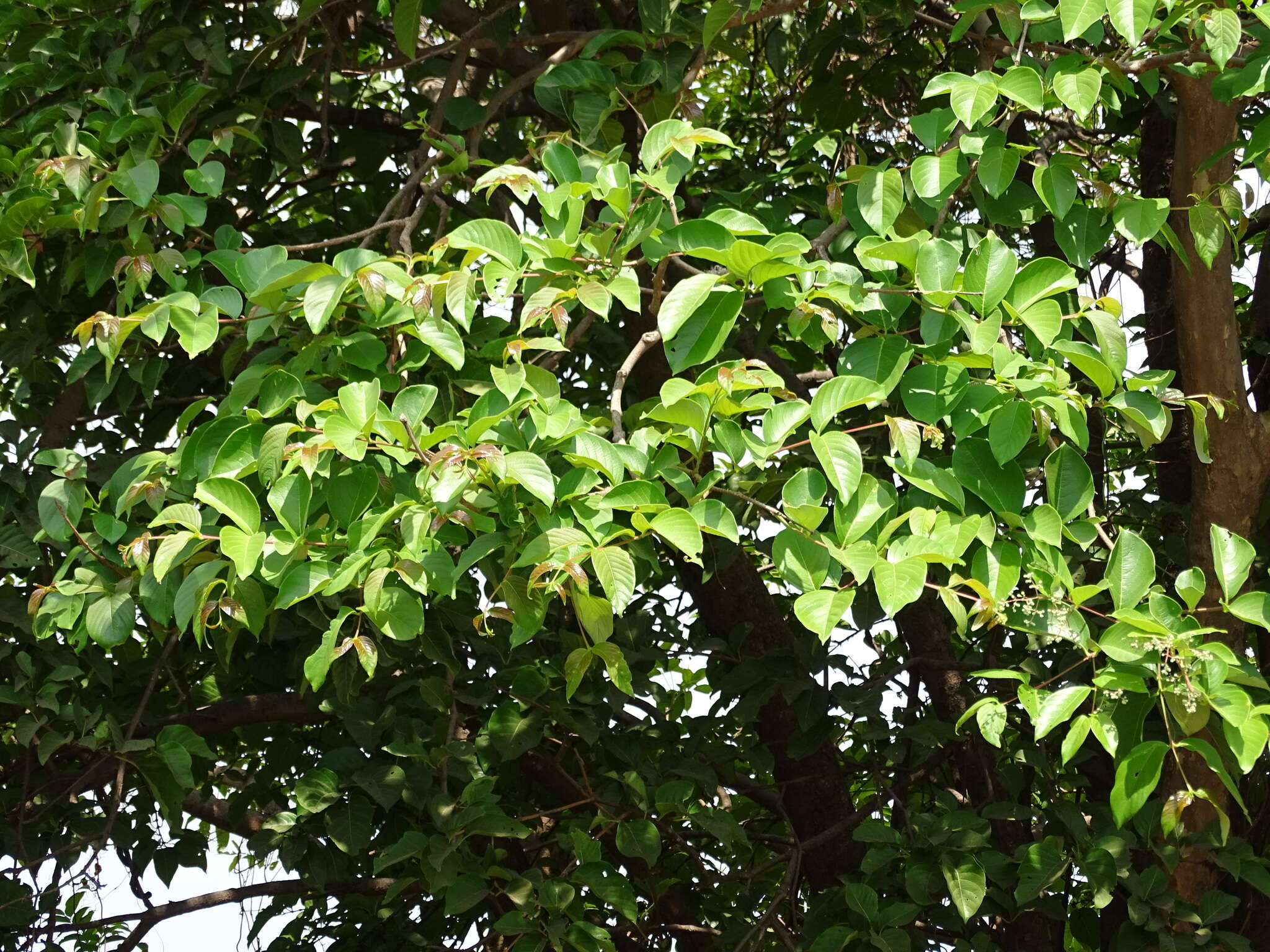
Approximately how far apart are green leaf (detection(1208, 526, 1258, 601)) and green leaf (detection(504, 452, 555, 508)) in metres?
0.93

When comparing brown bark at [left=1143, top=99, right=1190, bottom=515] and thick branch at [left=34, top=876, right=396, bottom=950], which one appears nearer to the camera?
thick branch at [left=34, top=876, right=396, bottom=950]

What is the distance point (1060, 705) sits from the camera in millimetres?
1786

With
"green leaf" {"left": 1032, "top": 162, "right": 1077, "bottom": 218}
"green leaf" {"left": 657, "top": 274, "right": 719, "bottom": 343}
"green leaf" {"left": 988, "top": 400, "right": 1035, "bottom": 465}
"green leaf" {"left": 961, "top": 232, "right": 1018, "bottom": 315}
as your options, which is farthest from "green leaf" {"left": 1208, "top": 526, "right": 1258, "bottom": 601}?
"green leaf" {"left": 657, "top": 274, "right": 719, "bottom": 343}

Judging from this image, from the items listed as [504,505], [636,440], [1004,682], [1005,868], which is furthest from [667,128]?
[1004,682]

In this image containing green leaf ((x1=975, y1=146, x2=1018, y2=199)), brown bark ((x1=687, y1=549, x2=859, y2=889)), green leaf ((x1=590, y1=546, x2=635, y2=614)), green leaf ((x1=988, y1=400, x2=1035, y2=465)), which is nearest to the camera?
green leaf ((x1=590, y1=546, x2=635, y2=614))

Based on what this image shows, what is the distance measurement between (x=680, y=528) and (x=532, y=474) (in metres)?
0.20

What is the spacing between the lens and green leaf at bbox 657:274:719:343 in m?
1.77

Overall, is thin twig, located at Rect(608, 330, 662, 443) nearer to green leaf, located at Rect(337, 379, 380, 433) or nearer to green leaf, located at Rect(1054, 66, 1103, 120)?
green leaf, located at Rect(337, 379, 380, 433)

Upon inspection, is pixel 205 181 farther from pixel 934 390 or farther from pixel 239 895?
pixel 239 895

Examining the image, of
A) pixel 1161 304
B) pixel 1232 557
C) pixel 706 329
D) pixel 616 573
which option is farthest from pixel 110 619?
pixel 1161 304

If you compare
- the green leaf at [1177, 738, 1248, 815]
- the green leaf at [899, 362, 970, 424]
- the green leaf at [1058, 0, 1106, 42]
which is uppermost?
the green leaf at [1058, 0, 1106, 42]

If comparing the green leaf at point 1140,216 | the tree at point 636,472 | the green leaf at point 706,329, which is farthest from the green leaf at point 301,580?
the green leaf at point 1140,216

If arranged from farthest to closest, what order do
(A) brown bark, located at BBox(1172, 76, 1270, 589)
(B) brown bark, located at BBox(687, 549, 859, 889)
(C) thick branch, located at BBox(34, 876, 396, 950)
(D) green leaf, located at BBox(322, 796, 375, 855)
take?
(B) brown bark, located at BBox(687, 549, 859, 889) < (C) thick branch, located at BBox(34, 876, 396, 950) < (D) green leaf, located at BBox(322, 796, 375, 855) < (A) brown bark, located at BBox(1172, 76, 1270, 589)

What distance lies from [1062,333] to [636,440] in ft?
2.54
